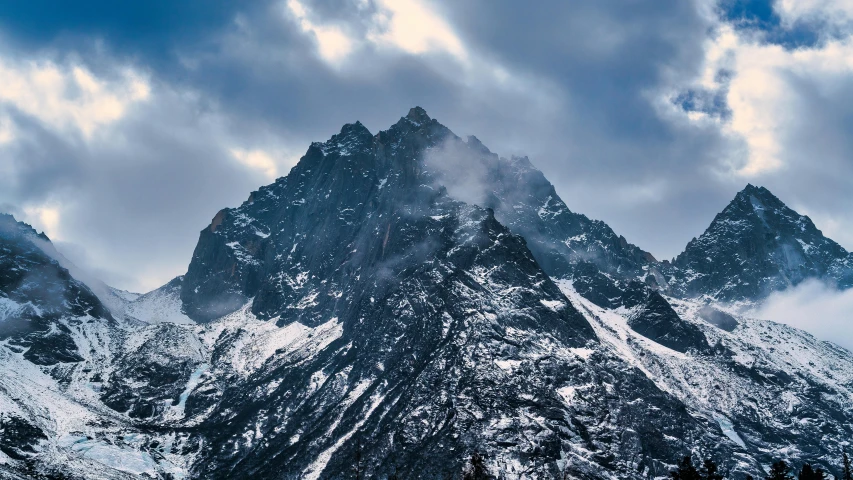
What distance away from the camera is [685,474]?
150 meters

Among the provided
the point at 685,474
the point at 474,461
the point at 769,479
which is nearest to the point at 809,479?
the point at 769,479

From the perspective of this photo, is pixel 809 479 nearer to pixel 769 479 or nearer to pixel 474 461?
pixel 769 479

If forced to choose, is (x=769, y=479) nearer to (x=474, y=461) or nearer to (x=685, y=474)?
(x=685, y=474)

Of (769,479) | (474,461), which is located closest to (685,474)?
(769,479)

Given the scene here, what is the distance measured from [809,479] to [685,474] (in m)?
20.7

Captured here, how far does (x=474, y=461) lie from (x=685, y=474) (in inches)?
1694

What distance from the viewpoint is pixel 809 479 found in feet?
476

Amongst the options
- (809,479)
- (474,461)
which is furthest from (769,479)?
→ (474,461)

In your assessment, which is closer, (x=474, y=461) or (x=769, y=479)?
(x=769, y=479)

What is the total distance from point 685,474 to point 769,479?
1491 centimetres

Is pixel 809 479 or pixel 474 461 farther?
pixel 474 461

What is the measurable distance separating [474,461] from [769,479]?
56.6 metres

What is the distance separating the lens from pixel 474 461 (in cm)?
17212

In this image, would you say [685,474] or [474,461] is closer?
[685,474]
